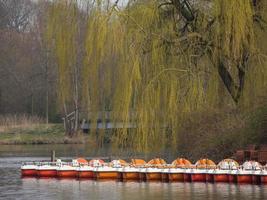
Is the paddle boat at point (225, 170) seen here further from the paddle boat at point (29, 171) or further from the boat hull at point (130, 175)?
the paddle boat at point (29, 171)

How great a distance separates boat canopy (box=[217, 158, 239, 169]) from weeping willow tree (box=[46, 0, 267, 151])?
2.91m

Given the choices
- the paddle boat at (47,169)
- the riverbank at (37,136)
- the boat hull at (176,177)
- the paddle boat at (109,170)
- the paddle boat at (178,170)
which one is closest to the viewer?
the paddle boat at (178,170)

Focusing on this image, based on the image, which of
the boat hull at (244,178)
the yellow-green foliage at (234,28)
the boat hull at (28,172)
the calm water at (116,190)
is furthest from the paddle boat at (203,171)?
the boat hull at (28,172)

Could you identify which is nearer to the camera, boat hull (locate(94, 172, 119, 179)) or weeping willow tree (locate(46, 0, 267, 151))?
weeping willow tree (locate(46, 0, 267, 151))

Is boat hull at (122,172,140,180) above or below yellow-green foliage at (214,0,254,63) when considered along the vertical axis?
below

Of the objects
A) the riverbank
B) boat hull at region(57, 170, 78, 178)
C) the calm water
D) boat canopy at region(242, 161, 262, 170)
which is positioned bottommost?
the calm water

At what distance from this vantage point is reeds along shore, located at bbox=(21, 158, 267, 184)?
34812 millimetres

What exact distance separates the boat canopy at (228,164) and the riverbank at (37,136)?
126 feet

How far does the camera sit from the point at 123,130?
3725 centimetres

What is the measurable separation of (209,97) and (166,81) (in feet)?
8.04

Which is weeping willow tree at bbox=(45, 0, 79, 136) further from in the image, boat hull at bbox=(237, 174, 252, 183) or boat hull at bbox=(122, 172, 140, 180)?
boat hull at bbox=(237, 174, 252, 183)

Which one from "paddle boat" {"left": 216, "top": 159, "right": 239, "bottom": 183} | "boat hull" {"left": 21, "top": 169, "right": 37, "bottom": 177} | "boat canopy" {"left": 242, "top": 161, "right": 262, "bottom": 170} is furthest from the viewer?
"boat hull" {"left": 21, "top": 169, "right": 37, "bottom": 177}

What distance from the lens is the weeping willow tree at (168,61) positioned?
37.2 metres

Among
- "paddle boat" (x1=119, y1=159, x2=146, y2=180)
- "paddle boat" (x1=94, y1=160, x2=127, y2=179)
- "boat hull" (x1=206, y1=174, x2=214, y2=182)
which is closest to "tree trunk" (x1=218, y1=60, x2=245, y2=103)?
"boat hull" (x1=206, y1=174, x2=214, y2=182)
